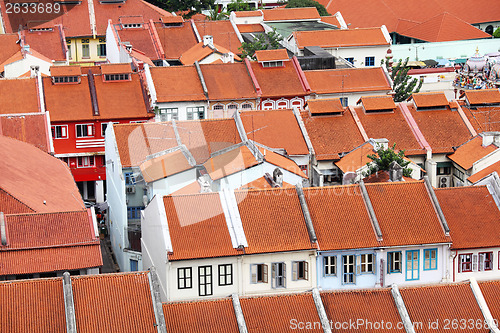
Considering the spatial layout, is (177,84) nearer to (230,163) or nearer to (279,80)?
(279,80)

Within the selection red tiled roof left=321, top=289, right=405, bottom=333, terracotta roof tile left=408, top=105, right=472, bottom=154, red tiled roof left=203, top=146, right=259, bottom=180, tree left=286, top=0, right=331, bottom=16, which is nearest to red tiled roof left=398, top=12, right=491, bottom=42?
tree left=286, top=0, right=331, bottom=16

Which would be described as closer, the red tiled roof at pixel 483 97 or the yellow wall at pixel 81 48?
the red tiled roof at pixel 483 97

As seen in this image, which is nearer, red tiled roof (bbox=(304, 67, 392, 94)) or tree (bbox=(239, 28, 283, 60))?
red tiled roof (bbox=(304, 67, 392, 94))

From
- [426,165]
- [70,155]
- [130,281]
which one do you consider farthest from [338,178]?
[130,281]

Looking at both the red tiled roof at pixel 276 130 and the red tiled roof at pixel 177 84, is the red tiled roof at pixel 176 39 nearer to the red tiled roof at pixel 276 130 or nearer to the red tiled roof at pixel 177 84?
the red tiled roof at pixel 177 84

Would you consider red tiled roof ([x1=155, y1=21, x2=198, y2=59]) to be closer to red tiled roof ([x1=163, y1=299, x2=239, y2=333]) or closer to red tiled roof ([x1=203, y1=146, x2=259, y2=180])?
red tiled roof ([x1=203, y1=146, x2=259, y2=180])

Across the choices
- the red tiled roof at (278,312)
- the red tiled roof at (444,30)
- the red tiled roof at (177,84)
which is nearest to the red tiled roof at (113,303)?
the red tiled roof at (278,312)

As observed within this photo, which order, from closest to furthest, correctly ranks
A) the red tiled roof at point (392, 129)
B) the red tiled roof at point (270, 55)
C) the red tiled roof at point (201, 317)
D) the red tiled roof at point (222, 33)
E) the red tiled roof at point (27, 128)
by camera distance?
1. the red tiled roof at point (201, 317)
2. the red tiled roof at point (27, 128)
3. the red tiled roof at point (392, 129)
4. the red tiled roof at point (270, 55)
5. the red tiled roof at point (222, 33)
